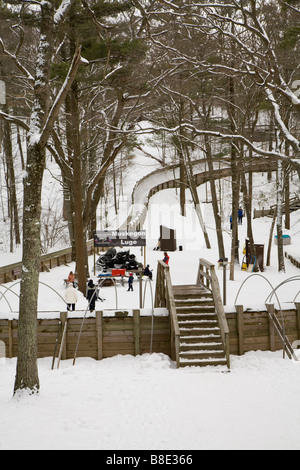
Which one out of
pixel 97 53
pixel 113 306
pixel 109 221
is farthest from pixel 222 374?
pixel 109 221

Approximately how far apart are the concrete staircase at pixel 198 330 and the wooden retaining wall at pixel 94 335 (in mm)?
1030

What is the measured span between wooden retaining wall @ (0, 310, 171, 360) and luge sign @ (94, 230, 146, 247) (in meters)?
11.3

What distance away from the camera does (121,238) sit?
22672 millimetres

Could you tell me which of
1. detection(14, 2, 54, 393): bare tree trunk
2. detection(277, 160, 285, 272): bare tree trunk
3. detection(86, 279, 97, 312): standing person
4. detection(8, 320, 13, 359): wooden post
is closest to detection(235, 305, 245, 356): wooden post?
detection(86, 279, 97, 312): standing person

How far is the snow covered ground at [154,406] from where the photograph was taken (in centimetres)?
692

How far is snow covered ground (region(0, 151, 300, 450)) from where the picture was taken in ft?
22.7

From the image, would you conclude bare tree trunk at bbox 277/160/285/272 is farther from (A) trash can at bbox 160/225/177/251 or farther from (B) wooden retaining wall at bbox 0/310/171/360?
(B) wooden retaining wall at bbox 0/310/171/360

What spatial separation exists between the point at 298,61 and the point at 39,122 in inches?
465

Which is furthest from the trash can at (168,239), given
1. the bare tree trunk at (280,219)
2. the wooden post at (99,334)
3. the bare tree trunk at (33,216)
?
the bare tree trunk at (33,216)

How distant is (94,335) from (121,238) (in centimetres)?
1162

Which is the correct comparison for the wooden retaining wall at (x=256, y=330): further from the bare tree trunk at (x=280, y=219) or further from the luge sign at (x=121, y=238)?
the luge sign at (x=121, y=238)

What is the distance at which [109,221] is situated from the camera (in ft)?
146

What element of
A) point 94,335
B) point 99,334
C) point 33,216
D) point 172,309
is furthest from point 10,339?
point 33,216
